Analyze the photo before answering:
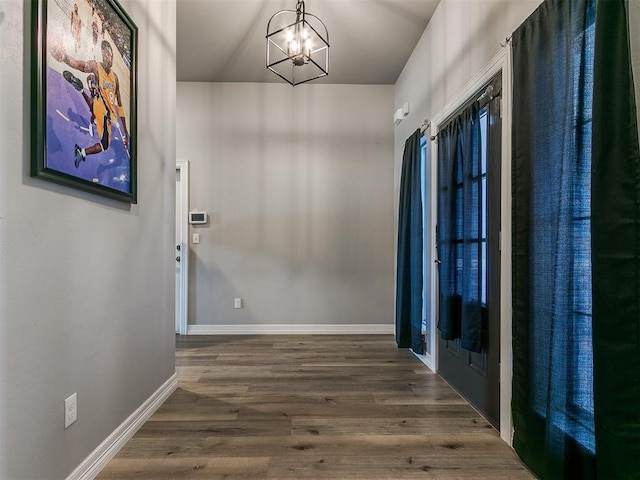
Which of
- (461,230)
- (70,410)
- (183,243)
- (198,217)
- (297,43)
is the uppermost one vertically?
(297,43)

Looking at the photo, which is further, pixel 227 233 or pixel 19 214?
pixel 227 233

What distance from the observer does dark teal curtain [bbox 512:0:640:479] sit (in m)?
1.08

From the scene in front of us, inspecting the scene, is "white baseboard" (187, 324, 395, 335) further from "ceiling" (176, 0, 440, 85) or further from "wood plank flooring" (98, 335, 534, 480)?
"ceiling" (176, 0, 440, 85)

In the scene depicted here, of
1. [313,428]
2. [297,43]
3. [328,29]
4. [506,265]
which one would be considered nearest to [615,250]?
[506,265]

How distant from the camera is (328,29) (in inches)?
120

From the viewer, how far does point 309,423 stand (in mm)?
2016

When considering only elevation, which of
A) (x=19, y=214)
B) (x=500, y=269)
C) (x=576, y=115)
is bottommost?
(x=500, y=269)

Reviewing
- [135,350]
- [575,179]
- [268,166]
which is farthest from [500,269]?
[268,166]

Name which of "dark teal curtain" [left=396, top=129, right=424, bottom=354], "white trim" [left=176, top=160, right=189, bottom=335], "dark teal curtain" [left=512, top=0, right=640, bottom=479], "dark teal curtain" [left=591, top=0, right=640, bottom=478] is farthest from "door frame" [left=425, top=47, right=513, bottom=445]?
"white trim" [left=176, top=160, right=189, bottom=335]

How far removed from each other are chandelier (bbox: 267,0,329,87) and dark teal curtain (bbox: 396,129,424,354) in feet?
3.75

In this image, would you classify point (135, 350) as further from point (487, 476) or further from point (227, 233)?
point (227, 233)

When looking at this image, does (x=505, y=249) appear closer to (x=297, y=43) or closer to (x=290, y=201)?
(x=297, y=43)

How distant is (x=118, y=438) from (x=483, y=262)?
7.45ft

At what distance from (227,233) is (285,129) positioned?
142 cm
